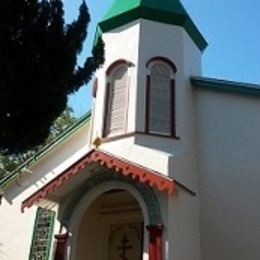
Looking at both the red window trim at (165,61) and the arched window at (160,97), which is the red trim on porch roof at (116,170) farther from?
the red window trim at (165,61)

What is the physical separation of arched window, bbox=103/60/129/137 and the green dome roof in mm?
1183

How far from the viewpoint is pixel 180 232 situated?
28.6ft

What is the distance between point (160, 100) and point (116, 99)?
39.8 inches

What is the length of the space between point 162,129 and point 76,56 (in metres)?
4.05

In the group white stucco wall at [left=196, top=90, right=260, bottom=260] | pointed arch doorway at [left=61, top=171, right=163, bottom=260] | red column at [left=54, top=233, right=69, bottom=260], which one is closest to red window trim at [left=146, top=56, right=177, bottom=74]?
white stucco wall at [left=196, top=90, right=260, bottom=260]

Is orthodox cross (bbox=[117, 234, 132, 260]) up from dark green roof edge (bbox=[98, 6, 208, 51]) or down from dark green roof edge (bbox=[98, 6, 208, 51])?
down

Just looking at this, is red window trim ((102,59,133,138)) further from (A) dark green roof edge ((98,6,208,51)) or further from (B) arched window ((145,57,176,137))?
(A) dark green roof edge ((98,6,208,51))

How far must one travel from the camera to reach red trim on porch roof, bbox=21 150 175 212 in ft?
27.5

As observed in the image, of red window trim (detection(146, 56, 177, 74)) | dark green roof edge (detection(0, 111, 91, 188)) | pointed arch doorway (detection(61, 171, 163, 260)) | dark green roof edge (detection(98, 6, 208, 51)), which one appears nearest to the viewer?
pointed arch doorway (detection(61, 171, 163, 260))

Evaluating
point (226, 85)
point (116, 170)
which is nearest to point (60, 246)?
point (116, 170)

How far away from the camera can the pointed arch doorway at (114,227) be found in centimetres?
1020

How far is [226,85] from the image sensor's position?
10.8 metres

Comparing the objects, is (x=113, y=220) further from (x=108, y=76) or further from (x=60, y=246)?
(x=108, y=76)

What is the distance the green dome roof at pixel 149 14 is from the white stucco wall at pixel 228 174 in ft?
6.02
